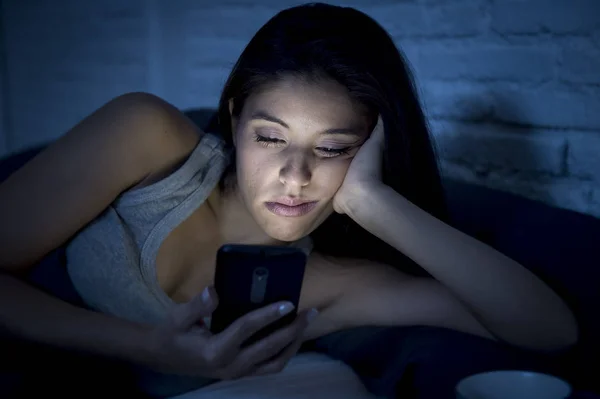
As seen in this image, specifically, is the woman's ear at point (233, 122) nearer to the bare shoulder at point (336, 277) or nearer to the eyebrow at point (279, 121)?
the eyebrow at point (279, 121)

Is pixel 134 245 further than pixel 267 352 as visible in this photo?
Yes

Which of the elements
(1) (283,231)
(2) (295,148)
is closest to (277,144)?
(2) (295,148)

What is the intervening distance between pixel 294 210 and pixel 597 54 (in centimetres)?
68

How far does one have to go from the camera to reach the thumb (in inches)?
36.9

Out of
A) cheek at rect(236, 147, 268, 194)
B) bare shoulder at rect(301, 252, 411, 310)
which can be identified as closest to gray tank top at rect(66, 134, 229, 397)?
cheek at rect(236, 147, 268, 194)

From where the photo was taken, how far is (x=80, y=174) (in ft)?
3.86

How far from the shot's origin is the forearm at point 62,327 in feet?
3.68

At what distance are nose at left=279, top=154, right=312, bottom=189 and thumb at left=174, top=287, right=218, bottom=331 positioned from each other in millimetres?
272

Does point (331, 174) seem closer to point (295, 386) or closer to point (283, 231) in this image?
point (283, 231)

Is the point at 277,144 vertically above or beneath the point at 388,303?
above

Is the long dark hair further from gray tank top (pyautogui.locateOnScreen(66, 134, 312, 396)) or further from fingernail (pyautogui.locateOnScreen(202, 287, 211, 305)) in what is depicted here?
fingernail (pyautogui.locateOnScreen(202, 287, 211, 305))

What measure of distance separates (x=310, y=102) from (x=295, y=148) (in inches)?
3.2

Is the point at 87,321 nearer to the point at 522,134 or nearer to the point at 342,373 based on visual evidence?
the point at 342,373

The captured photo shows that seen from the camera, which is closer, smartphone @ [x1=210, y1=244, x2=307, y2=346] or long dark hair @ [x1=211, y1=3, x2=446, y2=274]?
smartphone @ [x1=210, y1=244, x2=307, y2=346]
